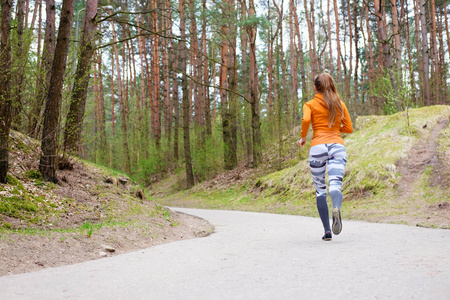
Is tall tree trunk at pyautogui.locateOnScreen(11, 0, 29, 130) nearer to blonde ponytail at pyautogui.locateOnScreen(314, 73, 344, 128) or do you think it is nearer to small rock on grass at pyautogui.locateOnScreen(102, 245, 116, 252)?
small rock on grass at pyautogui.locateOnScreen(102, 245, 116, 252)

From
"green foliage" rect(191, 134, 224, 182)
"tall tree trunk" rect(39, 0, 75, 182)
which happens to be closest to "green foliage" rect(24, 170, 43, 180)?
"tall tree trunk" rect(39, 0, 75, 182)

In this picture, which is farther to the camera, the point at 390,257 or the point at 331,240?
the point at 331,240

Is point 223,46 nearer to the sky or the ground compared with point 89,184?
nearer to the sky

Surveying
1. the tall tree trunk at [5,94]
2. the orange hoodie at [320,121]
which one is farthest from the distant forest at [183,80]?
the orange hoodie at [320,121]

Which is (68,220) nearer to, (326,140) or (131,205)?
(131,205)

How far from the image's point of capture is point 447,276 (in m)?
2.88

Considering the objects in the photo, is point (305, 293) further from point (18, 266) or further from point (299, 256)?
point (18, 266)

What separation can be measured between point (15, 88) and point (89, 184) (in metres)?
2.84

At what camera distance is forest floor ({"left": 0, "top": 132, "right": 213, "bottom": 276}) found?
453cm

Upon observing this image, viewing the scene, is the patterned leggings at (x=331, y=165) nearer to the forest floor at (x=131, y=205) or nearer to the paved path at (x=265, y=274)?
the paved path at (x=265, y=274)

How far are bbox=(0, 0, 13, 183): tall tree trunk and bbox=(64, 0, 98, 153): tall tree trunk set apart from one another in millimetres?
1633

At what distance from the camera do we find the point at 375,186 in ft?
35.7

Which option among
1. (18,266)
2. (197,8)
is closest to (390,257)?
(18,266)

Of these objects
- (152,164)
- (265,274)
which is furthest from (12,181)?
(152,164)
